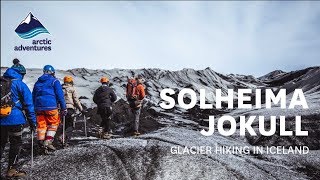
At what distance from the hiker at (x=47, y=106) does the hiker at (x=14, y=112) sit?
1.13 m

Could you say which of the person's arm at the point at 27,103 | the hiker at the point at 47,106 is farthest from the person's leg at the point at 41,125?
the person's arm at the point at 27,103

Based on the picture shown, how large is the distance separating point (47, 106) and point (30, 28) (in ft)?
18.0

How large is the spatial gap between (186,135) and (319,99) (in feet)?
37.1

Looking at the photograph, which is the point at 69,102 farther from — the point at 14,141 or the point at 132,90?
the point at 14,141

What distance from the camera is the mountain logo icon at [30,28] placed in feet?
47.0

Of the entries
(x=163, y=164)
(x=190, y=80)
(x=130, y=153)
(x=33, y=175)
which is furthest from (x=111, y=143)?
(x=190, y=80)

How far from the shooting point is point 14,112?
8547mm

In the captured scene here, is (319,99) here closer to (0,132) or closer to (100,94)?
(100,94)

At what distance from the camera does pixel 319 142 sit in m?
15.0

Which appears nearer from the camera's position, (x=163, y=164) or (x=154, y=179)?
(x=154, y=179)

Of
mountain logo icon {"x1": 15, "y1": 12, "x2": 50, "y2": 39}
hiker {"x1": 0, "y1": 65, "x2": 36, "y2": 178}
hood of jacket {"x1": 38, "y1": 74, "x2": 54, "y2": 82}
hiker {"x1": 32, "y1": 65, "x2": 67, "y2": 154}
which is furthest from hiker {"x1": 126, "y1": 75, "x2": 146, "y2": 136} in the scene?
hiker {"x1": 0, "y1": 65, "x2": 36, "y2": 178}

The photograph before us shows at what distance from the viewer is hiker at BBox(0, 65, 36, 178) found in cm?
834

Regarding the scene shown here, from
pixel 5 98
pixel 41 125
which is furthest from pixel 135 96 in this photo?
pixel 5 98

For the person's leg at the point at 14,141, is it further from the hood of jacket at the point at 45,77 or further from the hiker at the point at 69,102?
the hiker at the point at 69,102
